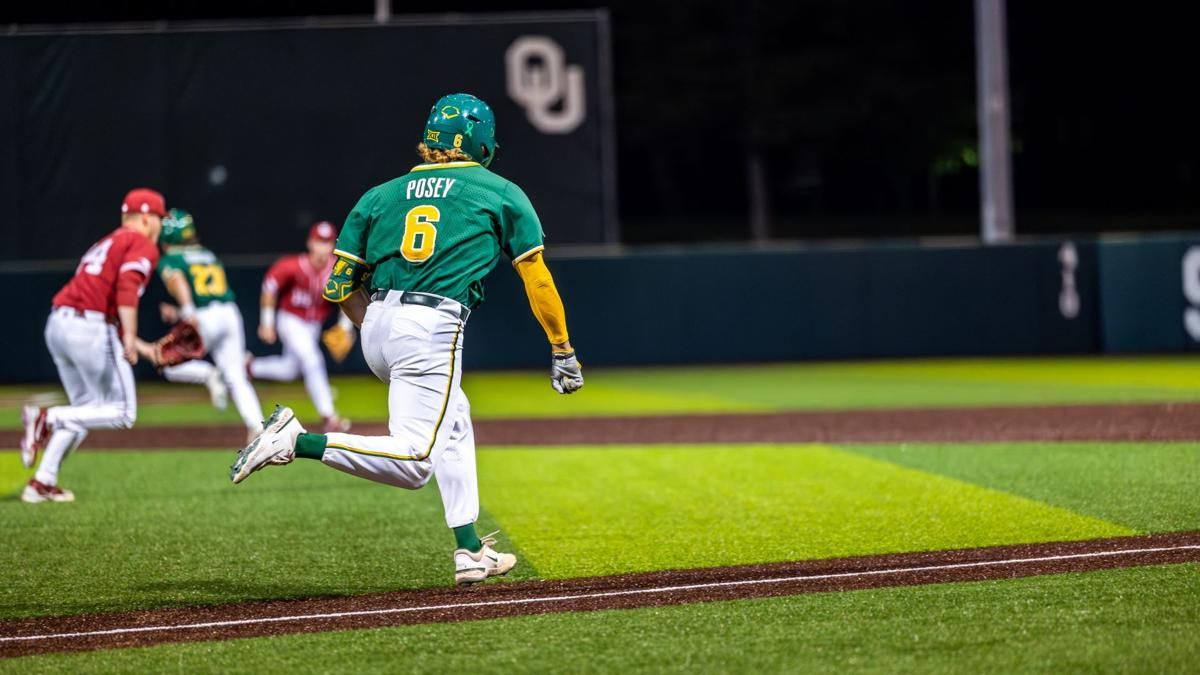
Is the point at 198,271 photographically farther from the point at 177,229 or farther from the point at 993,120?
the point at 993,120

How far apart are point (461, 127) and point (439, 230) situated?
496mm

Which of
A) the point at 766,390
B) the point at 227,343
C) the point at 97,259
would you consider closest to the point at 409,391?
the point at 97,259

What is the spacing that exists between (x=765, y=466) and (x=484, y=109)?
4.98 metres

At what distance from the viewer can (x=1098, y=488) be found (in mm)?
9414

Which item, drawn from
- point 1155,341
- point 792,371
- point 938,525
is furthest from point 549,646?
point 1155,341

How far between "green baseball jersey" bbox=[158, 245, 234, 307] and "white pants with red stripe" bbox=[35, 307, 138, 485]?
3516 millimetres

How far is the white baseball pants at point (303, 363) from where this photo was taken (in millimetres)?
14516

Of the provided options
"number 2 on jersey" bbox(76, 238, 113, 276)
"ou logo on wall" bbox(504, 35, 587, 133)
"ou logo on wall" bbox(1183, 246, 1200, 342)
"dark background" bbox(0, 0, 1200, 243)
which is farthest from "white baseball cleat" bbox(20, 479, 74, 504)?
"dark background" bbox(0, 0, 1200, 243)

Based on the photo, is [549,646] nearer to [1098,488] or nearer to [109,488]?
[1098,488]

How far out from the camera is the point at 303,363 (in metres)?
14.6

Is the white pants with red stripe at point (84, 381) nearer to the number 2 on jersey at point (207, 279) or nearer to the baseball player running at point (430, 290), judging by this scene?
the number 2 on jersey at point (207, 279)

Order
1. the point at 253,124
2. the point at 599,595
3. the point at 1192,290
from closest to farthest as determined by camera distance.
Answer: the point at 599,595 < the point at 253,124 < the point at 1192,290

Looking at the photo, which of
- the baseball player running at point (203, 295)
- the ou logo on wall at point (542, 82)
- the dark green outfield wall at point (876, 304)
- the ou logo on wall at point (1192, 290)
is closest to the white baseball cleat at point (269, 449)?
the baseball player running at point (203, 295)

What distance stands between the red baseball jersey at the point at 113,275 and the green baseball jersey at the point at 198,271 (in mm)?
3512
